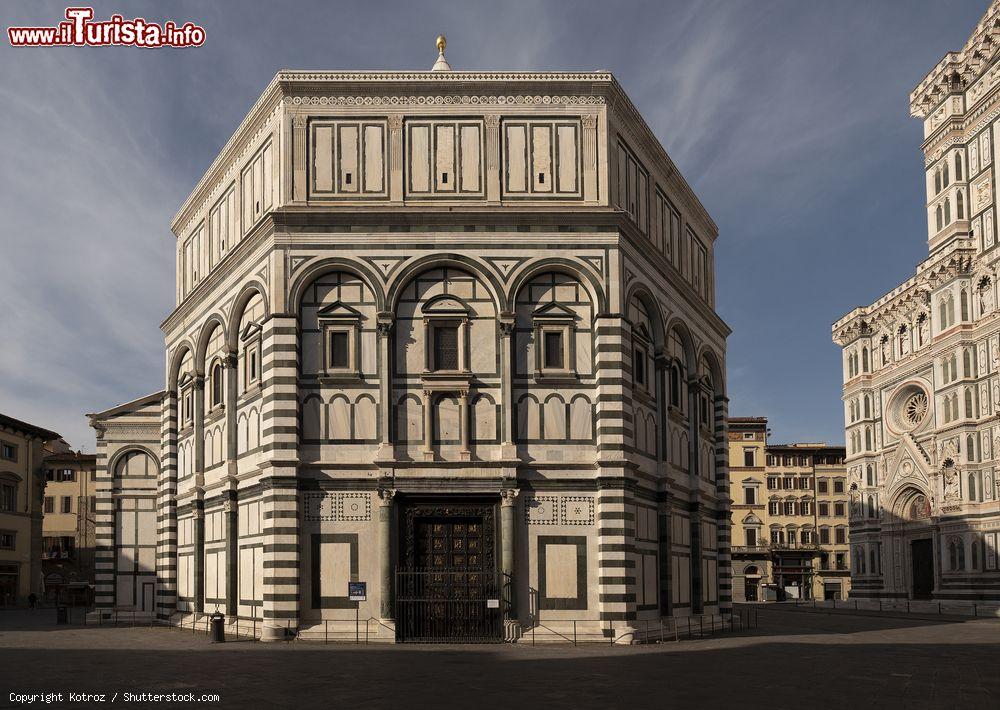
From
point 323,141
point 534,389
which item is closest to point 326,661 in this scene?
point 534,389

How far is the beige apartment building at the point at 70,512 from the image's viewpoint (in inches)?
3930

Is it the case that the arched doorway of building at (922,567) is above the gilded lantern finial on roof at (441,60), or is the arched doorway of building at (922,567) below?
below

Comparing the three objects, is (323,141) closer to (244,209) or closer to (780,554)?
(244,209)

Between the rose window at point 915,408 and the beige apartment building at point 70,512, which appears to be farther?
the beige apartment building at point 70,512

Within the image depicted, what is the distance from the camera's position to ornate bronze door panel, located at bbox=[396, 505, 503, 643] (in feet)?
109

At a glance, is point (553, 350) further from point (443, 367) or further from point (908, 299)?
point (908, 299)

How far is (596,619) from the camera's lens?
33.6m

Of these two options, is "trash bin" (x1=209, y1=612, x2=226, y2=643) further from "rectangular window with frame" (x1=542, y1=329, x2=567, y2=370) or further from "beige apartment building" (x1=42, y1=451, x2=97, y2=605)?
"beige apartment building" (x1=42, y1=451, x2=97, y2=605)

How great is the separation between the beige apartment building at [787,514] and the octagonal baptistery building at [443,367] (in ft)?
259

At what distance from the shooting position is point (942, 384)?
7112 centimetres

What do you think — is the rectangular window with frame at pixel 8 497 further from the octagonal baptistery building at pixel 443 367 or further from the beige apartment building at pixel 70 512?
the octagonal baptistery building at pixel 443 367

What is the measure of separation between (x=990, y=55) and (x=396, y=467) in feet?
171

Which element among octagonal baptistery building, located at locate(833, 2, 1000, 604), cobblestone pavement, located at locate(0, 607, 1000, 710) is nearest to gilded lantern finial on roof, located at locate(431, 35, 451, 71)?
cobblestone pavement, located at locate(0, 607, 1000, 710)

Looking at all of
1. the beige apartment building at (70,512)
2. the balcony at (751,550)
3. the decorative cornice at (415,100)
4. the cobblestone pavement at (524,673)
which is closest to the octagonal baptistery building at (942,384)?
the balcony at (751,550)
